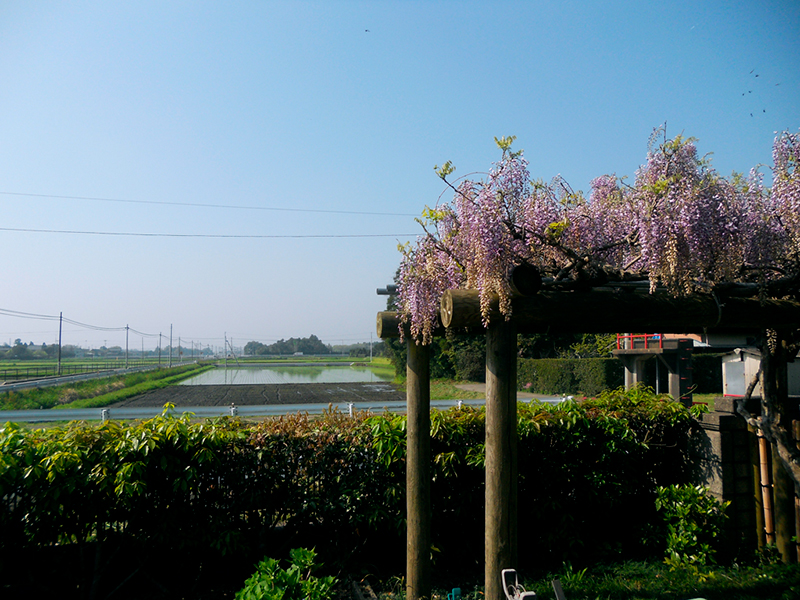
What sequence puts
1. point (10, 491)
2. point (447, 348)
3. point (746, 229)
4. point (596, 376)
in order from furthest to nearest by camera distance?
point (447, 348) < point (596, 376) < point (746, 229) < point (10, 491)

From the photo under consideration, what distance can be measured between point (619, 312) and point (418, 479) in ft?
6.04

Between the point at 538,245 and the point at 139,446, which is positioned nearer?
the point at 538,245

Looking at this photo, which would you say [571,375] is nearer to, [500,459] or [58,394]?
[500,459]

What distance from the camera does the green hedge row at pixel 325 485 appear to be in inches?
145

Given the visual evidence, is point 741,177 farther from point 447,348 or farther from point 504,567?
point 447,348

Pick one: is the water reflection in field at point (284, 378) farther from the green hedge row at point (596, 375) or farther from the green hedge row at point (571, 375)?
the green hedge row at point (596, 375)

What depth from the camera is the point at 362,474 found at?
4.32 metres

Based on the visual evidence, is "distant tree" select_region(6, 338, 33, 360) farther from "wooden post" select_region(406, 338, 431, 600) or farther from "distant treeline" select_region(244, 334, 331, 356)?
"wooden post" select_region(406, 338, 431, 600)

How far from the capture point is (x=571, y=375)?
80.1ft

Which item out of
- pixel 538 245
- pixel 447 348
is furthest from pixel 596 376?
pixel 538 245

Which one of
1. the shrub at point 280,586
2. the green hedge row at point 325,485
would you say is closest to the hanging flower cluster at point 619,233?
the green hedge row at point 325,485

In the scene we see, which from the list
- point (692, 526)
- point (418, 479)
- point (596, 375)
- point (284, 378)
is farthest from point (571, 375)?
point (284, 378)

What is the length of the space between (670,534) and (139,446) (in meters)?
4.42

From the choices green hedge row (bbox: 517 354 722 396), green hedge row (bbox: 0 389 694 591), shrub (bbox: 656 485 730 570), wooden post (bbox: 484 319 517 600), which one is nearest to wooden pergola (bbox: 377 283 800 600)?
wooden post (bbox: 484 319 517 600)
